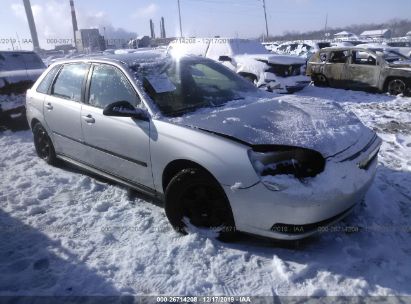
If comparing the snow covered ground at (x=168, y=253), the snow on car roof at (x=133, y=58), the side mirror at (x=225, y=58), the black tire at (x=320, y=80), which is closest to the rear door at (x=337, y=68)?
the black tire at (x=320, y=80)

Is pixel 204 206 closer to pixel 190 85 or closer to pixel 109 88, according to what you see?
pixel 190 85

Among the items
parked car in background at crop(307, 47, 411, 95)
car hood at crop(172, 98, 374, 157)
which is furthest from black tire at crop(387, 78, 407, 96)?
car hood at crop(172, 98, 374, 157)

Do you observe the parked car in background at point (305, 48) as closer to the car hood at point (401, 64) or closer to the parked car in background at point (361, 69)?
the parked car in background at point (361, 69)

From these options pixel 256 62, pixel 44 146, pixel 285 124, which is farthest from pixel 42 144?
pixel 256 62

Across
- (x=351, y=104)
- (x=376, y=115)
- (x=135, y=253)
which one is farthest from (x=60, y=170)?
(x=351, y=104)

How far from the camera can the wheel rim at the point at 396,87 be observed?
32.9 feet

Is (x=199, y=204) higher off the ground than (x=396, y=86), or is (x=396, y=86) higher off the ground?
(x=199, y=204)

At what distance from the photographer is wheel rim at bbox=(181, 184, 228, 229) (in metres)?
2.95

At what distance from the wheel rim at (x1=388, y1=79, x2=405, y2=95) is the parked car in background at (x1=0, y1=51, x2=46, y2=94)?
367 inches

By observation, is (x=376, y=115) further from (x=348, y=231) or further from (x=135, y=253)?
(x=135, y=253)

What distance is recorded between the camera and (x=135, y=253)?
10.0 feet

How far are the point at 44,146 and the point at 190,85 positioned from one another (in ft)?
9.30

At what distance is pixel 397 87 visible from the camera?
33.2 feet

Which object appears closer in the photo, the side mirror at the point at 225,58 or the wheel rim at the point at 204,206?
the wheel rim at the point at 204,206
